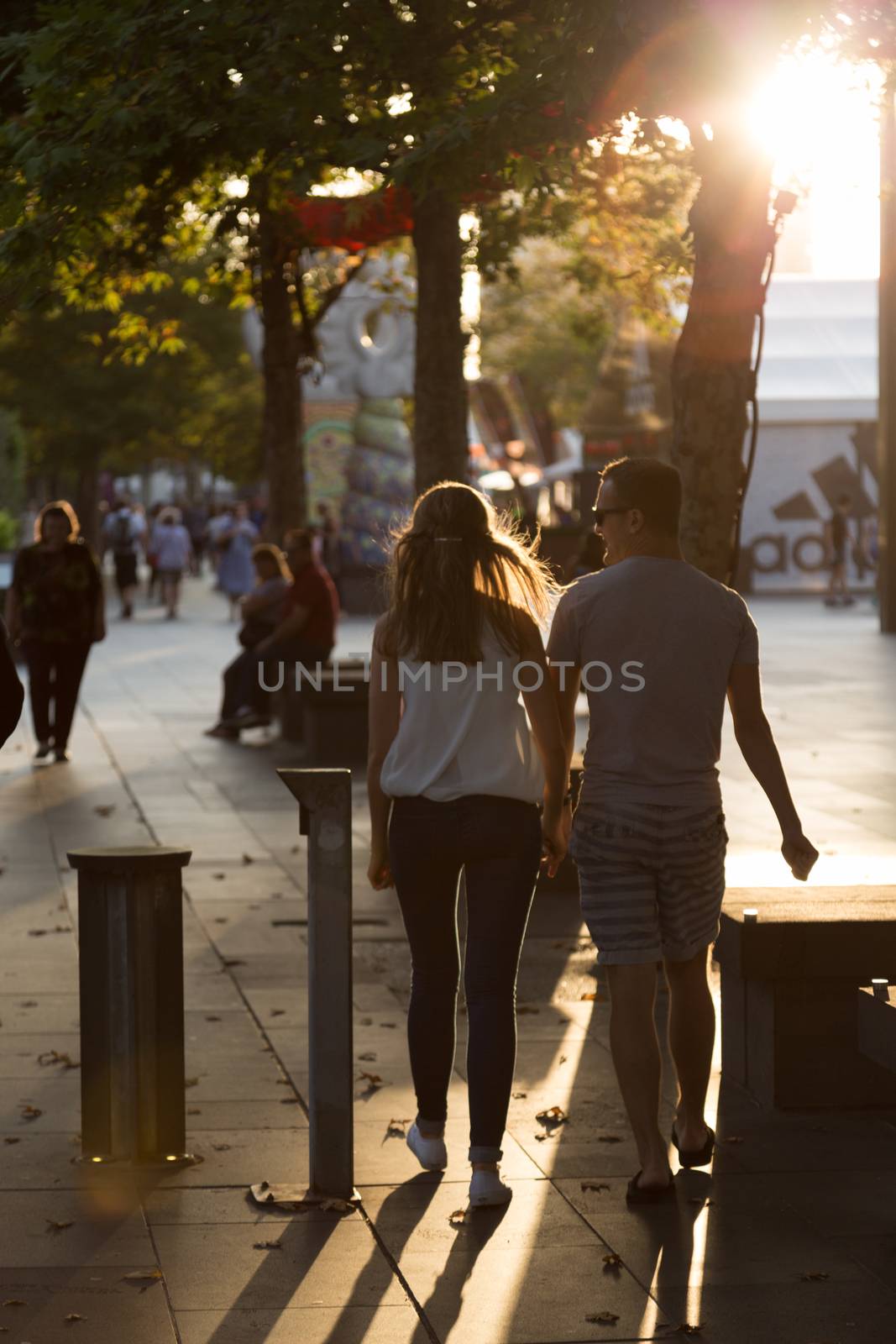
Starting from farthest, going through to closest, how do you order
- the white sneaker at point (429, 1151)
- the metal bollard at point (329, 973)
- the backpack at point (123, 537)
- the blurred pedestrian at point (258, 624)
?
the backpack at point (123, 537), the blurred pedestrian at point (258, 624), the white sneaker at point (429, 1151), the metal bollard at point (329, 973)

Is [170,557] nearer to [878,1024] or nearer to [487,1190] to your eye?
[487,1190]

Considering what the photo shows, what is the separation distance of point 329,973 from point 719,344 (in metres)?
3.26

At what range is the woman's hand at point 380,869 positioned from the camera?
532cm

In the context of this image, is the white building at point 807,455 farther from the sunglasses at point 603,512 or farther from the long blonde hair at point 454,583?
the long blonde hair at point 454,583

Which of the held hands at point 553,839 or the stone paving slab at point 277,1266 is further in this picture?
the held hands at point 553,839

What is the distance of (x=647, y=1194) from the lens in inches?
202

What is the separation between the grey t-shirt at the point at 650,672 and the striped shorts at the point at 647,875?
0.05m

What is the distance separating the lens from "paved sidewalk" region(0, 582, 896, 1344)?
4.39 metres

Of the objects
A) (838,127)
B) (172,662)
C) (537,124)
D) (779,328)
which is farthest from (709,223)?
(779,328)

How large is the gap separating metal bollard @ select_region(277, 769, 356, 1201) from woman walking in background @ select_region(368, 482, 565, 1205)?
6.1 inches

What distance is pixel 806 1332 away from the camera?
14.0ft

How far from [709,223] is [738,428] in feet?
2.48

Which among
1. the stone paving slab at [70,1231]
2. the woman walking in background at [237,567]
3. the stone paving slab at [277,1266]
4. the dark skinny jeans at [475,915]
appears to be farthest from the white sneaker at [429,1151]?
the woman walking in background at [237,567]

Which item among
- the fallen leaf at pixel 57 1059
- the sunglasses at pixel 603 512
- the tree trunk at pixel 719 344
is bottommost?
the fallen leaf at pixel 57 1059
